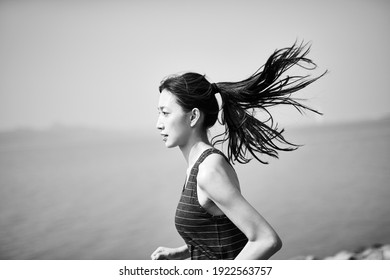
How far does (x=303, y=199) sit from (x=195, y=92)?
16.7ft

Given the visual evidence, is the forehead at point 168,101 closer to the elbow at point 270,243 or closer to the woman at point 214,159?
the woman at point 214,159

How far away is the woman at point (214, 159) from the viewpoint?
1.50 m

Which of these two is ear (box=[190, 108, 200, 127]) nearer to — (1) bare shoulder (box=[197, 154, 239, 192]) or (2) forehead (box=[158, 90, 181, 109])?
(2) forehead (box=[158, 90, 181, 109])

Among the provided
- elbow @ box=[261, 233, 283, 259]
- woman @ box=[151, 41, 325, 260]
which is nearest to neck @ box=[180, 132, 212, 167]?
woman @ box=[151, 41, 325, 260]

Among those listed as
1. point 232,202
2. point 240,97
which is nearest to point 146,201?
point 240,97

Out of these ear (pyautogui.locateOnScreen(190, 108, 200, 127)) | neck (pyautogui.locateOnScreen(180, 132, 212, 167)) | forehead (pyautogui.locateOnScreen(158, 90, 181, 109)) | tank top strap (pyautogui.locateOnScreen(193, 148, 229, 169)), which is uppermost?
forehead (pyautogui.locateOnScreen(158, 90, 181, 109))

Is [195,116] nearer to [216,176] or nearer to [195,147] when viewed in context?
[195,147]

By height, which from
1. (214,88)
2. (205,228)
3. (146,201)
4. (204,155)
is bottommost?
(205,228)

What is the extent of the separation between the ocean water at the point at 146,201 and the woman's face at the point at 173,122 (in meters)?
3.56

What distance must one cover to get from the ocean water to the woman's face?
11.7 feet

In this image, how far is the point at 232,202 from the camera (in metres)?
1.49

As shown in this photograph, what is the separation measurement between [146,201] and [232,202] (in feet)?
17.2

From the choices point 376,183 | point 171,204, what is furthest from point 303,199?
point 171,204

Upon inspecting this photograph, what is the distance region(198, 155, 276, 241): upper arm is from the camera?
4.89ft
